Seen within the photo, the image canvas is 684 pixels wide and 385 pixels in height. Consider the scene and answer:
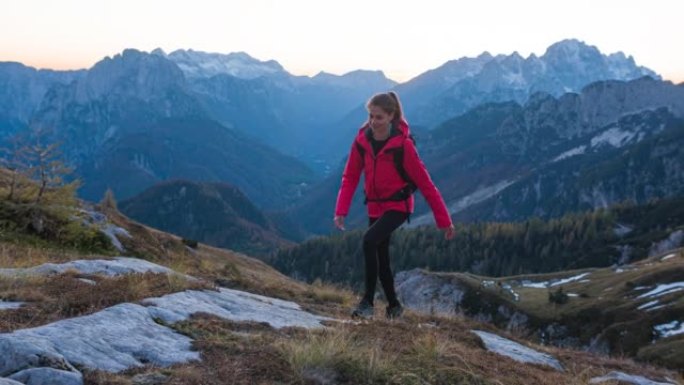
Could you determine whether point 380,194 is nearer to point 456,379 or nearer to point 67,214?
point 456,379

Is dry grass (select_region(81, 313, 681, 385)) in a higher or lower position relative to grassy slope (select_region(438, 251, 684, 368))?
higher

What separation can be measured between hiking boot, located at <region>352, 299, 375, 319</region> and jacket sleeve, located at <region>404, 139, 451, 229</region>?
2.14 metres

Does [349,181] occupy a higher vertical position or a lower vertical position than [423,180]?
lower

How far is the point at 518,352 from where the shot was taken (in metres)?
12.6

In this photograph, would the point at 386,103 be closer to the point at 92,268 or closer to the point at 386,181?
the point at 386,181

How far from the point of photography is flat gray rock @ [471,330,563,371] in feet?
38.5

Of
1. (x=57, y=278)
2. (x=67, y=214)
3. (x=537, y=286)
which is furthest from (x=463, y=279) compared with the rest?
(x=57, y=278)

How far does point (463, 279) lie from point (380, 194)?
118942 mm

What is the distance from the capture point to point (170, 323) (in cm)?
855

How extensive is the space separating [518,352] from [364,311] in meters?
3.24

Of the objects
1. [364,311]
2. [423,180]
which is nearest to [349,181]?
[423,180]

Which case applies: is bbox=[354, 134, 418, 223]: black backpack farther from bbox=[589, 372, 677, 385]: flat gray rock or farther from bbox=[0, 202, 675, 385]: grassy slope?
bbox=[589, 372, 677, 385]: flat gray rock

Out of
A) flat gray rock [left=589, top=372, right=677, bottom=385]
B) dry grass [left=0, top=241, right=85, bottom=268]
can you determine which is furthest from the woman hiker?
dry grass [left=0, top=241, right=85, bottom=268]

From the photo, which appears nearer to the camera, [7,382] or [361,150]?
[7,382]
